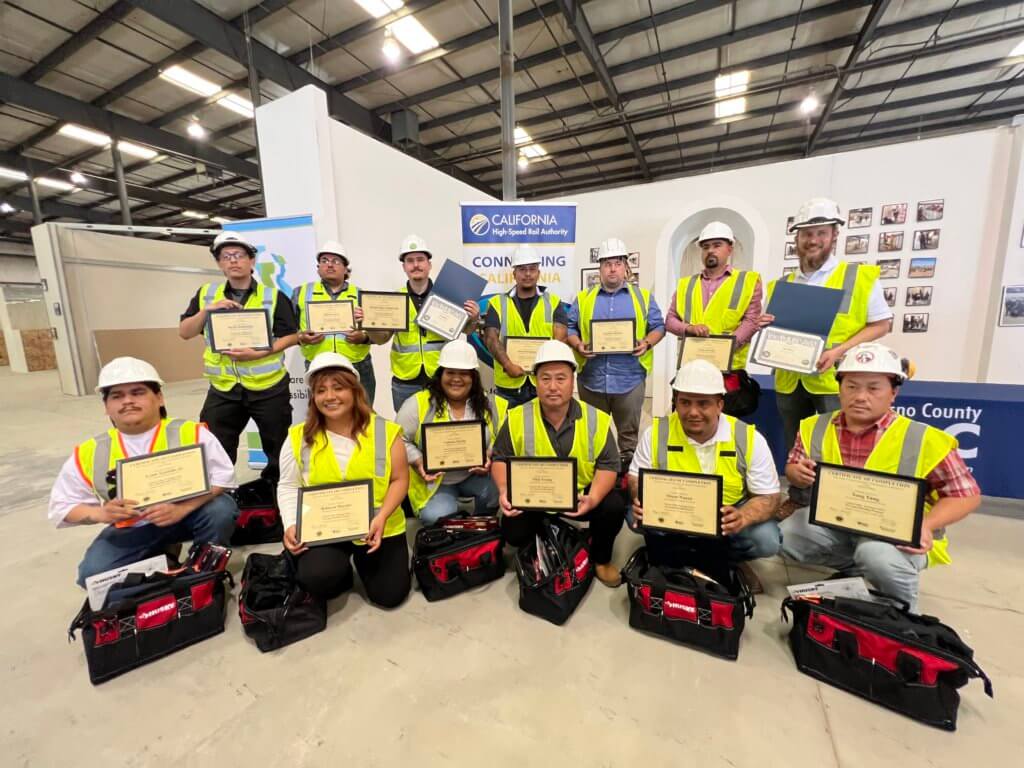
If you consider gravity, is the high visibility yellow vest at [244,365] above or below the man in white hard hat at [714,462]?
above

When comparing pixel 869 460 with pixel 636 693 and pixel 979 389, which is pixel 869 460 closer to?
pixel 636 693

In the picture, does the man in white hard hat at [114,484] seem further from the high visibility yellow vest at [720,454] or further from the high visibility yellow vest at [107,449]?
the high visibility yellow vest at [720,454]

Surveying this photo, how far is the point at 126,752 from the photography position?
1.36 meters

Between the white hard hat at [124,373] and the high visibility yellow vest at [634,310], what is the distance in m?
2.34

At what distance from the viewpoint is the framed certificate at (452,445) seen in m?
2.27

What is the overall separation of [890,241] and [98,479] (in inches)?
298

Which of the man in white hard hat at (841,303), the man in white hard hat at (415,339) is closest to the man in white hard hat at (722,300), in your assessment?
the man in white hard hat at (841,303)

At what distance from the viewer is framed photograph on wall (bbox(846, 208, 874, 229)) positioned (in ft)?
17.2

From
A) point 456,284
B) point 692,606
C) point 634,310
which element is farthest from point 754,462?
point 456,284

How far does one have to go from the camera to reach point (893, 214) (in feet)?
16.9

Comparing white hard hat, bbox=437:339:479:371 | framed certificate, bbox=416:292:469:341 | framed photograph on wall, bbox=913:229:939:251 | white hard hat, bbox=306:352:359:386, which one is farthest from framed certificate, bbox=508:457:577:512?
framed photograph on wall, bbox=913:229:939:251

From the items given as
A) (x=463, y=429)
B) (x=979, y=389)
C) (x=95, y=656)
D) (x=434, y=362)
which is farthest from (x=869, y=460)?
(x=95, y=656)

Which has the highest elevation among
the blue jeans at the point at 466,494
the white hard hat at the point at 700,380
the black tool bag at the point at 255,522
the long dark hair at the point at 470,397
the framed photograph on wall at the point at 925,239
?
the framed photograph on wall at the point at 925,239

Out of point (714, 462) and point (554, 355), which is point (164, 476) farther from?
point (714, 462)
